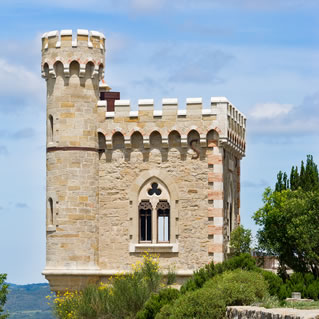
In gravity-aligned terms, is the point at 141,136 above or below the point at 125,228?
above

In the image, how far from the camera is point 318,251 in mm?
46094

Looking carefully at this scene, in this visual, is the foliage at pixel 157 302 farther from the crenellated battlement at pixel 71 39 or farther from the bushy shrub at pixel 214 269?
the crenellated battlement at pixel 71 39

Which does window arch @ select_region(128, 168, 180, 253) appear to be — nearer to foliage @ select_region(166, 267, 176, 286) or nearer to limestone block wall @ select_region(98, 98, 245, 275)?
limestone block wall @ select_region(98, 98, 245, 275)

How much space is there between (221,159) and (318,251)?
6511mm

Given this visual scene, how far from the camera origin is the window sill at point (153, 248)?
43597 mm

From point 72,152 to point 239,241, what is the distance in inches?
320

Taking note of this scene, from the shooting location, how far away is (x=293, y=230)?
45781 mm

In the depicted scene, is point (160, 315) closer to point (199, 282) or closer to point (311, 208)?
point (199, 282)

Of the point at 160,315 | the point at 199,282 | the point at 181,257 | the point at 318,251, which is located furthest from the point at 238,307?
the point at 318,251

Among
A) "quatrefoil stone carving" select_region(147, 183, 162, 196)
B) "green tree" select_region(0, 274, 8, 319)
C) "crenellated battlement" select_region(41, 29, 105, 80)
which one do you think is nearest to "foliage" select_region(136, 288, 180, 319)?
"quatrefoil stone carving" select_region(147, 183, 162, 196)

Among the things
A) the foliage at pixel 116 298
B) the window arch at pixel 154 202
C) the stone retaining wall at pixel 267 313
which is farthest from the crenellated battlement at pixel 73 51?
the stone retaining wall at pixel 267 313

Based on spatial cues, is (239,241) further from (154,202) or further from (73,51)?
(73,51)

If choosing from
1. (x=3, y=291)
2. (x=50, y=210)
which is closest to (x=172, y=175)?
(x=50, y=210)

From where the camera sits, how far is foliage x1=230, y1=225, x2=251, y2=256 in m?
45.1
